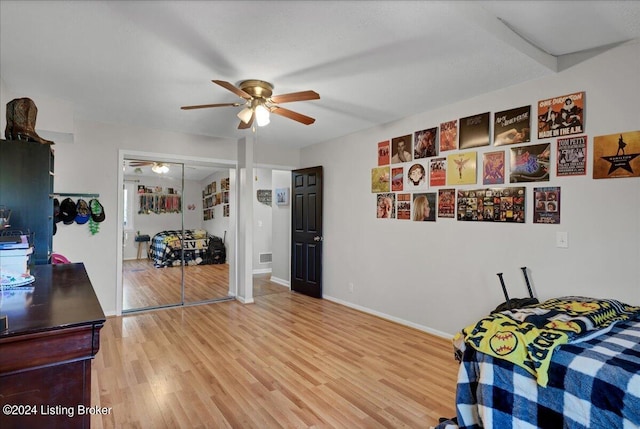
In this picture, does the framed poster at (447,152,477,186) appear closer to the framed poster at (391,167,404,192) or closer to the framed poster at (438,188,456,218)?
the framed poster at (438,188,456,218)

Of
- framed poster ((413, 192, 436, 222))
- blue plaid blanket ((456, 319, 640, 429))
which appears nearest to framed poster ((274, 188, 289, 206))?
framed poster ((413, 192, 436, 222))

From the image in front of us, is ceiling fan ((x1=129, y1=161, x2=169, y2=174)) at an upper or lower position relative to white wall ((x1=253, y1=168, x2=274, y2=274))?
upper

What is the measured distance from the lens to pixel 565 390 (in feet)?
4.61

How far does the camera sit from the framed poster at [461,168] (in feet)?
10.8

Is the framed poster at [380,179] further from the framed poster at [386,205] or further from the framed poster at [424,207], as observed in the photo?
the framed poster at [424,207]

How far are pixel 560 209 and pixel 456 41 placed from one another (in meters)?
1.59

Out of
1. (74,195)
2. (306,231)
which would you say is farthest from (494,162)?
(74,195)

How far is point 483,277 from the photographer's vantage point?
3.21 m

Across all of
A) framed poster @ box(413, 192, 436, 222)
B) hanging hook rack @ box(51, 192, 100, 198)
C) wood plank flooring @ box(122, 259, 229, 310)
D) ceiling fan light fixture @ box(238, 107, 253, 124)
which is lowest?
wood plank flooring @ box(122, 259, 229, 310)

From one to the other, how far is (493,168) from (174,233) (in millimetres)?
4258

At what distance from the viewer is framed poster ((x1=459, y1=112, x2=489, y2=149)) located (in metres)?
3.21

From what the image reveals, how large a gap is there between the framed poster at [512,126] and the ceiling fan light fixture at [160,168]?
4.16m

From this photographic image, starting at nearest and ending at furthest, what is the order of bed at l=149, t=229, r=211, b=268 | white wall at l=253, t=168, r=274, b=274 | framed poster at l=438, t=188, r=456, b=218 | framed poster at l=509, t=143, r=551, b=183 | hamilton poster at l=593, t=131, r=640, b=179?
hamilton poster at l=593, t=131, r=640, b=179, framed poster at l=509, t=143, r=551, b=183, framed poster at l=438, t=188, r=456, b=218, bed at l=149, t=229, r=211, b=268, white wall at l=253, t=168, r=274, b=274

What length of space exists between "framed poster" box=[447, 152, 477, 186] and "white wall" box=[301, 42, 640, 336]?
0.11m
